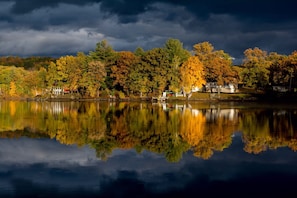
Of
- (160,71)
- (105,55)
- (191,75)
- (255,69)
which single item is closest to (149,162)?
(191,75)

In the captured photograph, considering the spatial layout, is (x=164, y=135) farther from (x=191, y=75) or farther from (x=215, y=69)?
(x=215, y=69)

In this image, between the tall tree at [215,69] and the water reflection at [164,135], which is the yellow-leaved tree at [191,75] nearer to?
the tall tree at [215,69]

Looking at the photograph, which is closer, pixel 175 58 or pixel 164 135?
pixel 164 135

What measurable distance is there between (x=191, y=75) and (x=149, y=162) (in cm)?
7115

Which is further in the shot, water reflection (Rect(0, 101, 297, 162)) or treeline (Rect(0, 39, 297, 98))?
treeline (Rect(0, 39, 297, 98))

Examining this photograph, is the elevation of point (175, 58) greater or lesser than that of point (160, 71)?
greater

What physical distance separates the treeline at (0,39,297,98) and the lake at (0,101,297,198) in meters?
59.4

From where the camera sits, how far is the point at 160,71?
3661 inches

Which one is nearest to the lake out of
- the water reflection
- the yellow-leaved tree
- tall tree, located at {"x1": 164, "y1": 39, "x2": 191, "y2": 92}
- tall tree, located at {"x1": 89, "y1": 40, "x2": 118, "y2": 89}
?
the water reflection

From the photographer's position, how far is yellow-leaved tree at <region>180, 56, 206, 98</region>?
88750 mm

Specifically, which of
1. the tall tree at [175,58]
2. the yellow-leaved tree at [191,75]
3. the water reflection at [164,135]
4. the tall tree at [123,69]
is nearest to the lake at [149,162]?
the water reflection at [164,135]

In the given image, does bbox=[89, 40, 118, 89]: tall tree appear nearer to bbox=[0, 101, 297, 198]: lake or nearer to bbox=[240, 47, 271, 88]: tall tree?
bbox=[240, 47, 271, 88]: tall tree

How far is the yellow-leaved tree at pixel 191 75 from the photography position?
8875 cm

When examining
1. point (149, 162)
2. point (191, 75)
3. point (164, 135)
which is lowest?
point (149, 162)
